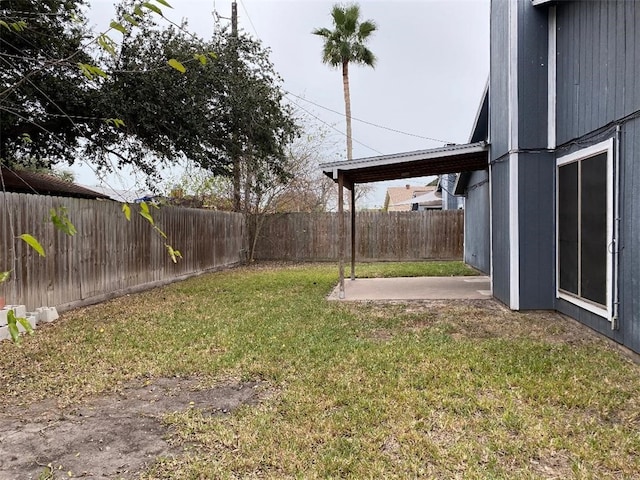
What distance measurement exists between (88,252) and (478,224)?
9.10 m

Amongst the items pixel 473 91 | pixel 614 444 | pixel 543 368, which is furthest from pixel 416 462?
pixel 473 91

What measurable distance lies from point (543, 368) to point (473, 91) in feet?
71.9

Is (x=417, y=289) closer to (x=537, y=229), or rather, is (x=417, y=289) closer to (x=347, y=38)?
(x=537, y=229)

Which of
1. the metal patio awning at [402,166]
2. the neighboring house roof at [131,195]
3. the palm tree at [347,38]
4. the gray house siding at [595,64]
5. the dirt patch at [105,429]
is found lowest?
the dirt patch at [105,429]

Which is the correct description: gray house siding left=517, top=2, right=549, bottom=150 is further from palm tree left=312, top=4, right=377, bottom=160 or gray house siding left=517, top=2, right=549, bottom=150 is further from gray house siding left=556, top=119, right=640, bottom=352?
palm tree left=312, top=4, right=377, bottom=160

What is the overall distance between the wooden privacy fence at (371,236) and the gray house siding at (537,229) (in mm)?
9182

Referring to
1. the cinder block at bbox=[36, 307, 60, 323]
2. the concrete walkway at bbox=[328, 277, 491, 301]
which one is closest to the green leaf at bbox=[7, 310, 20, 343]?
the cinder block at bbox=[36, 307, 60, 323]

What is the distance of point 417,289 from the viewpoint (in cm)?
888

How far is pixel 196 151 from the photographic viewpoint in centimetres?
920

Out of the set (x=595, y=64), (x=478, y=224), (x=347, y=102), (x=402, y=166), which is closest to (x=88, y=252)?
(x=402, y=166)

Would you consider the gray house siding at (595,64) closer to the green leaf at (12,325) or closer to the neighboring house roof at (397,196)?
the green leaf at (12,325)

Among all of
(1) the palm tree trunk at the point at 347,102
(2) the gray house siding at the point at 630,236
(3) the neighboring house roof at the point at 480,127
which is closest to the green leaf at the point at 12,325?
(2) the gray house siding at the point at 630,236

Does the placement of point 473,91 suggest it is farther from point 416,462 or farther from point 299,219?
point 416,462

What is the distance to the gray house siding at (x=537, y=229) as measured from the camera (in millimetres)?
6367
